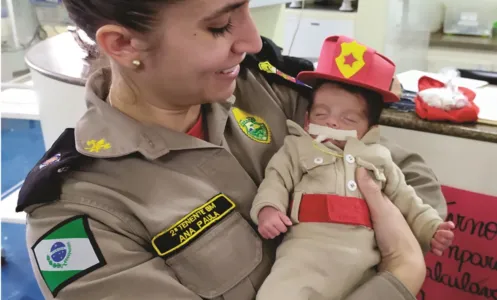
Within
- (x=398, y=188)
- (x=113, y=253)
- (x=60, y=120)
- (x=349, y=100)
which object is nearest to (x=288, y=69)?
(x=349, y=100)

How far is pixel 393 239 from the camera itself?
1.03 meters

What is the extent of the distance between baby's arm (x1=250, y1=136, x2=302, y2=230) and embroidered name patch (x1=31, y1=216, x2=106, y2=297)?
0.98 ft

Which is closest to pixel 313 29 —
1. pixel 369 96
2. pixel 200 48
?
pixel 369 96

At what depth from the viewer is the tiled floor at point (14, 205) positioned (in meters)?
2.33

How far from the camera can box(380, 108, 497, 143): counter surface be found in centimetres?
132

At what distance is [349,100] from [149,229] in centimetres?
49

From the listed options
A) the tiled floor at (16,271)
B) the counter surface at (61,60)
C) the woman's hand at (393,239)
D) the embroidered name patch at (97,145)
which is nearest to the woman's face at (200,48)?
the embroidered name patch at (97,145)

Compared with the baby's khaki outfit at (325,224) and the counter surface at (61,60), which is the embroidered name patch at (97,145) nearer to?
the baby's khaki outfit at (325,224)

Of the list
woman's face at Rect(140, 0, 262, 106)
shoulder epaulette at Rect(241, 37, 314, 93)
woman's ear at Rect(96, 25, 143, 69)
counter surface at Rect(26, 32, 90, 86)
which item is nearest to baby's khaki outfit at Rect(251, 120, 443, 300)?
shoulder epaulette at Rect(241, 37, 314, 93)

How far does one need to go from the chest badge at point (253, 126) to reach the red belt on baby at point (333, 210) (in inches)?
6.2

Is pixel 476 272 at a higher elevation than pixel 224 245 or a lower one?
lower

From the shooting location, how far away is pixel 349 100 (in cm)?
112

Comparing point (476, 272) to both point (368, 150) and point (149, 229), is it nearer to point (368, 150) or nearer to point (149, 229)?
point (368, 150)

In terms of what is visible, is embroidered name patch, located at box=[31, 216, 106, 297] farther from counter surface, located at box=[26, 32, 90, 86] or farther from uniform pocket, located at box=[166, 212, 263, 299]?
counter surface, located at box=[26, 32, 90, 86]
